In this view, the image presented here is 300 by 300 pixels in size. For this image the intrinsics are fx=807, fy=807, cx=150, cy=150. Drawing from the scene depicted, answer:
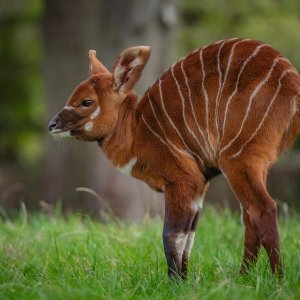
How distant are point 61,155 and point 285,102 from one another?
25.9 feet

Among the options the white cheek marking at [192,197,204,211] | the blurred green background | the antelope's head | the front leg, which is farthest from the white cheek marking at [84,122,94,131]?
the blurred green background

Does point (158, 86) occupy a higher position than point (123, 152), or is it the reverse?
point (158, 86)

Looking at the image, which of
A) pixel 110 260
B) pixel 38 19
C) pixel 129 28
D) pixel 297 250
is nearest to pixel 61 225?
pixel 110 260

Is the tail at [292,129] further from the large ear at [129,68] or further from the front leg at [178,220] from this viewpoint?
the large ear at [129,68]

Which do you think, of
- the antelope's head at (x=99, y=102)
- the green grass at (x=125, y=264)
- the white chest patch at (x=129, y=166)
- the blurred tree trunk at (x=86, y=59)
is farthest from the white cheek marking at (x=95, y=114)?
the blurred tree trunk at (x=86, y=59)

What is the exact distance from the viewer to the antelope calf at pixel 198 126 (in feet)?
16.3

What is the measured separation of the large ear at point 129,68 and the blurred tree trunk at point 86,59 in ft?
15.9

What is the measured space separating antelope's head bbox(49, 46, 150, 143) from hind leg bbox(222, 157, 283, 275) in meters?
1.11

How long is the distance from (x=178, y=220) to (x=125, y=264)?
558mm

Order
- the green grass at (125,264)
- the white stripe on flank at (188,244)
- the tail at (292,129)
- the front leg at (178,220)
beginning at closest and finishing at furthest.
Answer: the green grass at (125,264) → the tail at (292,129) → the front leg at (178,220) → the white stripe on flank at (188,244)

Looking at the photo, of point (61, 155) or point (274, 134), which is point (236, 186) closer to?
point (274, 134)

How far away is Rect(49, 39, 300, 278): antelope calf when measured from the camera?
16.3 feet

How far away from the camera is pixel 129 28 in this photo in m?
11.0

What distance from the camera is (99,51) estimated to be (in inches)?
445
